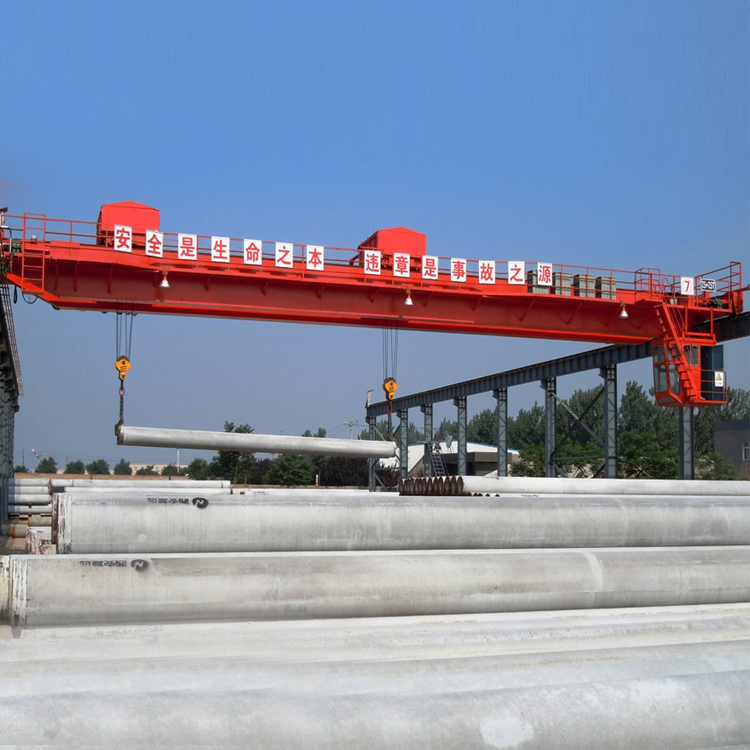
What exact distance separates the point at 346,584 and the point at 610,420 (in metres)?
18.1

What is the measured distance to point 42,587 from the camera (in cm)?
354

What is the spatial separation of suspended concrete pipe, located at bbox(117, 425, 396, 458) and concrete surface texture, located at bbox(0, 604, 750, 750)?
7.16 m

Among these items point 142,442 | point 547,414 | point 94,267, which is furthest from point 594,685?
point 547,414

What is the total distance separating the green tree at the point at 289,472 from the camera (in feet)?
130

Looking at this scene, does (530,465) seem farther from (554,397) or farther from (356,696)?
(356,696)

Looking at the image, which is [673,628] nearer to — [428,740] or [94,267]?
[428,740]

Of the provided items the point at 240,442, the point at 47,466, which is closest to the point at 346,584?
the point at 240,442

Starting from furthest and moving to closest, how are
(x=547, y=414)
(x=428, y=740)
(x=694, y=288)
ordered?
(x=547, y=414) < (x=694, y=288) < (x=428, y=740)

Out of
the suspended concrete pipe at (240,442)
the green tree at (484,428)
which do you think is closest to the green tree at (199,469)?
the suspended concrete pipe at (240,442)

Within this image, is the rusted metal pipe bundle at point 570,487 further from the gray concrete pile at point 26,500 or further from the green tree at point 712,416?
the green tree at point 712,416

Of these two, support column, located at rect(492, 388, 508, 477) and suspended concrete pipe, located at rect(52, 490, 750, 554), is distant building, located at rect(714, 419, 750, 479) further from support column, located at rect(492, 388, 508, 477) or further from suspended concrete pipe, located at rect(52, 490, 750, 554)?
suspended concrete pipe, located at rect(52, 490, 750, 554)

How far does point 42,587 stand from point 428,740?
83.2 inches

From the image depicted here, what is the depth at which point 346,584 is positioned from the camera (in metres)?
3.99

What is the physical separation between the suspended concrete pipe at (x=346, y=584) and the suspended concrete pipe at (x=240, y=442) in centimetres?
647
